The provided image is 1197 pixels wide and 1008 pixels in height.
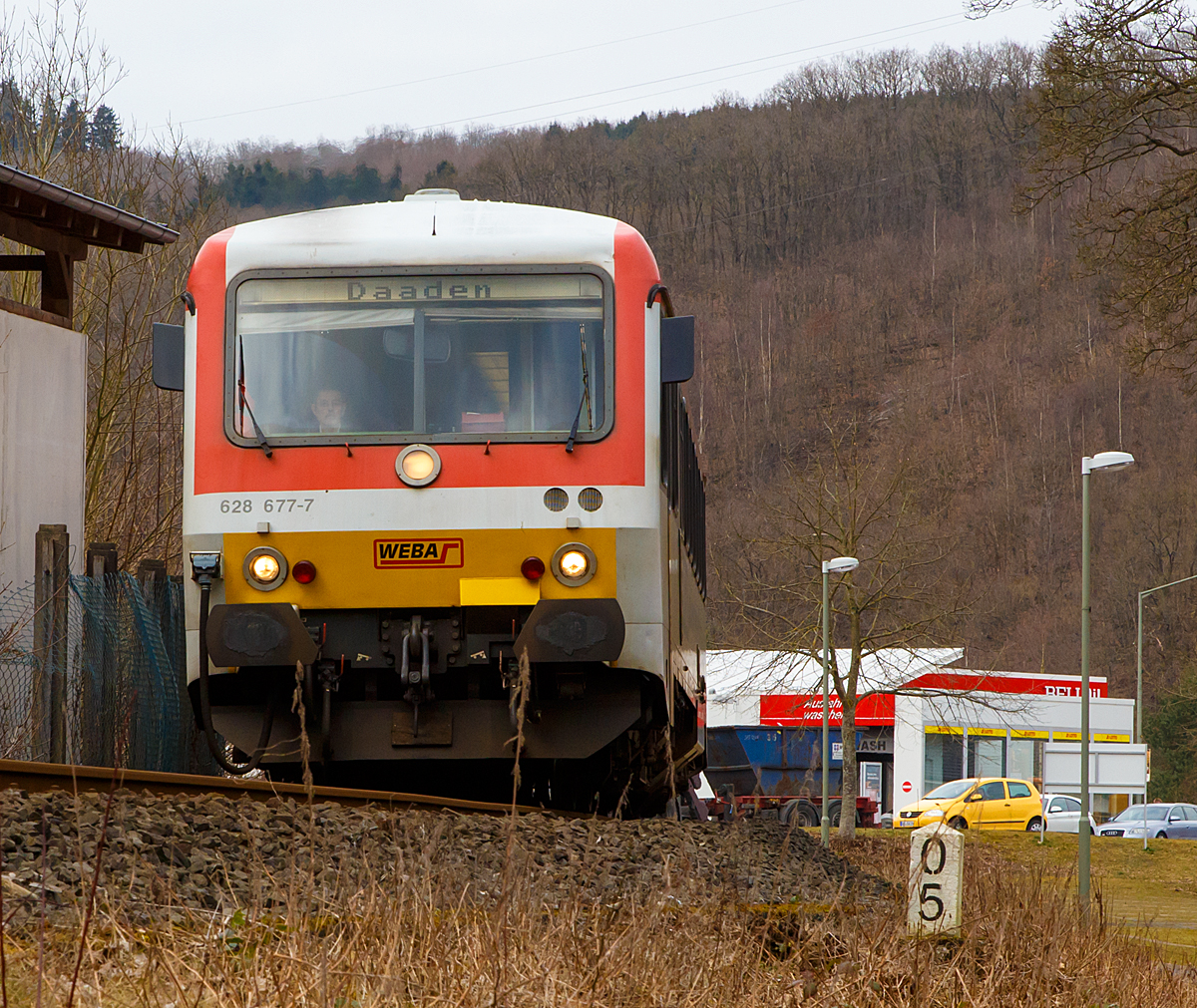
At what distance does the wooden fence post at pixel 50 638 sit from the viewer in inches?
403

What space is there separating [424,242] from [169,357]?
65.0 inches

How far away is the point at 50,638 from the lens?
1037 centimetres

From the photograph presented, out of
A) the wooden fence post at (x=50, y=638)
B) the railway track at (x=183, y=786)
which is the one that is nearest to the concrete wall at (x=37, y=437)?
the wooden fence post at (x=50, y=638)

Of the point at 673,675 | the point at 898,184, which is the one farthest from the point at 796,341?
the point at 673,675

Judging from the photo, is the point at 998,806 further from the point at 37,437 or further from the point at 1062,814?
the point at 37,437

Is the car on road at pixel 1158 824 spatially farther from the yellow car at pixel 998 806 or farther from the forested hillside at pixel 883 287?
the forested hillside at pixel 883 287

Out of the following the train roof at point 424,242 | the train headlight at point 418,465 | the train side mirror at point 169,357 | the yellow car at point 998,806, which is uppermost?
the train roof at point 424,242

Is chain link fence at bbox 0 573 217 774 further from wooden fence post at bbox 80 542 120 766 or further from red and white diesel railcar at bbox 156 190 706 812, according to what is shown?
red and white diesel railcar at bbox 156 190 706 812

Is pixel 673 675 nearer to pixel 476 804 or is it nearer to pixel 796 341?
pixel 476 804

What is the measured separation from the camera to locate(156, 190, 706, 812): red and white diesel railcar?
9031mm

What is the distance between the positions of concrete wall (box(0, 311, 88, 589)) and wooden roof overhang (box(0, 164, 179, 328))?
0.88 feet

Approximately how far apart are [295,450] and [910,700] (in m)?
32.5

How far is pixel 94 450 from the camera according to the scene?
1939 centimetres

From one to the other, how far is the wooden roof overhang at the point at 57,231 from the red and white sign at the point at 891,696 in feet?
59.6
